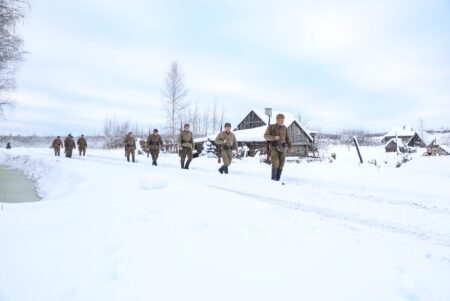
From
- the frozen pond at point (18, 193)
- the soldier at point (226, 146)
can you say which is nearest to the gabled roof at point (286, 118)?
the soldier at point (226, 146)

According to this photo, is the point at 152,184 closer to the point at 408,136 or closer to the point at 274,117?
the point at 274,117

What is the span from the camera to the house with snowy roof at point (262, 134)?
35.3m

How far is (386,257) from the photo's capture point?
10.1ft

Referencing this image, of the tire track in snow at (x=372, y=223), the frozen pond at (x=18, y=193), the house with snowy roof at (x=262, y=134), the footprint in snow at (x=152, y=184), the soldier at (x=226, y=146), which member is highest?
the house with snowy roof at (x=262, y=134)

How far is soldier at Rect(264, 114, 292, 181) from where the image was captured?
933 centimetres

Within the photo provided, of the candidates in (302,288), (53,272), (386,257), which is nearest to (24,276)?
(53,272)

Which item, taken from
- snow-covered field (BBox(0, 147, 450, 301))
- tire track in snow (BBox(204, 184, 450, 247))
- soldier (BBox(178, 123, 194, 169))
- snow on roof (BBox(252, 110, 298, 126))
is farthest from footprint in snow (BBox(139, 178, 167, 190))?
snow on roof (BBox(252, 110, 298, 126))

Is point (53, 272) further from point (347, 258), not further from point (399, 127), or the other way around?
point (399, 127)

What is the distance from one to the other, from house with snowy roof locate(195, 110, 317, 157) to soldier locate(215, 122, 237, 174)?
2021cm

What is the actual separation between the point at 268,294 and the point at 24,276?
1.90 meters

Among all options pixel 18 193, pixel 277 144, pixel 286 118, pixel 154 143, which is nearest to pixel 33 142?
pixel 286 118

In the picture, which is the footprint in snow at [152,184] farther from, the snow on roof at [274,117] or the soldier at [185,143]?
the snow on roof at [274,117]

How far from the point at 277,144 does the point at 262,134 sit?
2500cm

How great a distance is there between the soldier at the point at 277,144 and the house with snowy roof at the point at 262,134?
75.0ft
